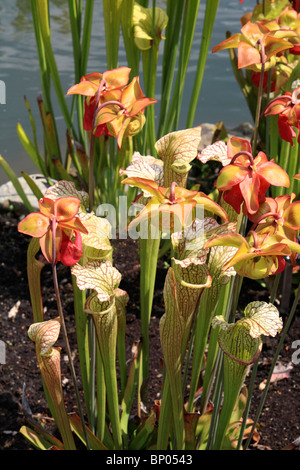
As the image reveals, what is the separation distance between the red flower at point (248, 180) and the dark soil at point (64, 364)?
57 centimetres

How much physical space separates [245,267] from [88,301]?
0.24m

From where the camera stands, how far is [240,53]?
71 cm

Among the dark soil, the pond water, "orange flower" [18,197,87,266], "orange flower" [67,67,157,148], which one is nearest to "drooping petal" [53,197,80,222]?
"orange flower" [18,197,87,266]

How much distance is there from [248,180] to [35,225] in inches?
10.3

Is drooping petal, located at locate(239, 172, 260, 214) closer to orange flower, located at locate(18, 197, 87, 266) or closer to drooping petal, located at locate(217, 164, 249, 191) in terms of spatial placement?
drooping petal, located at locate(217, 164, 249, 191)

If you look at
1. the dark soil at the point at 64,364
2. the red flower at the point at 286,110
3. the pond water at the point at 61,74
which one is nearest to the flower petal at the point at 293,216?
the red flower at the point at 286,110

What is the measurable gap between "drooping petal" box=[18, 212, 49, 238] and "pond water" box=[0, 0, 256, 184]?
185cm

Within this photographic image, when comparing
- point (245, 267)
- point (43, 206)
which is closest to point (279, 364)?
point (245, 267)

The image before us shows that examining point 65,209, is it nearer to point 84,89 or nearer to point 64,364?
point 84,89

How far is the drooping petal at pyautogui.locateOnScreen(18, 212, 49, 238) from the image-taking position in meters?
0.59

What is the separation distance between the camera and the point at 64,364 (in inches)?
56.1

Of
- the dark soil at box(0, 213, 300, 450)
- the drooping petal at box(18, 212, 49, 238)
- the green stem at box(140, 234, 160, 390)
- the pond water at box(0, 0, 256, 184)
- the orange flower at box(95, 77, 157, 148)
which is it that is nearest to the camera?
the drooping petal at box(18, 212, 49, 238)

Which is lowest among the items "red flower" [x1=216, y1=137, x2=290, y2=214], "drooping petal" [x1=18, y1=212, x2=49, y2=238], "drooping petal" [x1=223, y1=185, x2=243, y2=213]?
"drooping petal" [x1=18, y1=212, x2=49, y2=238]

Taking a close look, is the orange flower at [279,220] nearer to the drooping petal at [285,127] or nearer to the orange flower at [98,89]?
the drooping petal at [285,127]
